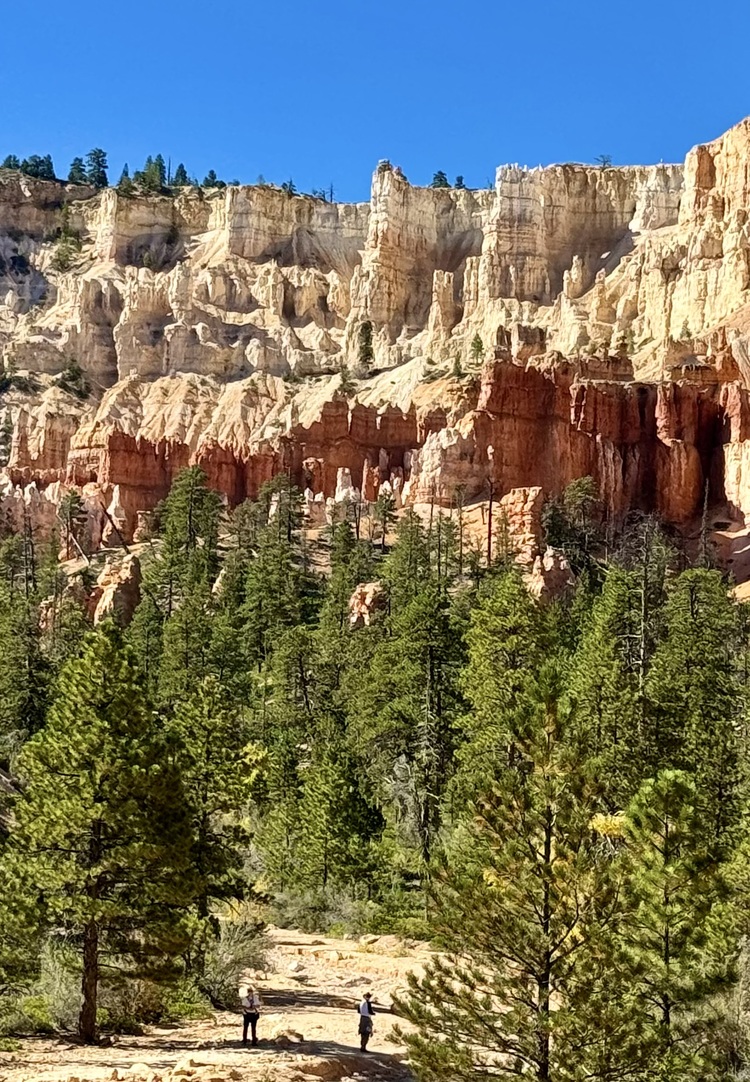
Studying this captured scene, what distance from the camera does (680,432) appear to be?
96.4m

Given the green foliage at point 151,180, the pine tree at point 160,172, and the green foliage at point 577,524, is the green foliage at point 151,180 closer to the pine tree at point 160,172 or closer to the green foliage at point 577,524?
the pine tree at point 160,172

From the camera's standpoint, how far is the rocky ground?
2166 centimetres

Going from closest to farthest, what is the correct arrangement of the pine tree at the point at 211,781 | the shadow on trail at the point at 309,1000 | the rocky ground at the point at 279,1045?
the rocky ground at the point at 279,1045 < the pine tree at the point at 211,781 < the shadow on trail at the point at 309,1000

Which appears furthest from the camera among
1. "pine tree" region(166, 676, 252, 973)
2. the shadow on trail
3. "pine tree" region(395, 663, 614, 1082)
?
the shadow on trail

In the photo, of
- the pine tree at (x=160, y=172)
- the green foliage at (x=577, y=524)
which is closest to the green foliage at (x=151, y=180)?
the pine tree at (x=160, y=172)

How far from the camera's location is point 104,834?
83.8 ft

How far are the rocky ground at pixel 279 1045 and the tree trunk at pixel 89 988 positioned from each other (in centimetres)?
43

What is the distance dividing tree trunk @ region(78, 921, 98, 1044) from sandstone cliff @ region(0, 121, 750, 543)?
242 feet

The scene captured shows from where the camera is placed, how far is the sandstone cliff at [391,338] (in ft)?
321

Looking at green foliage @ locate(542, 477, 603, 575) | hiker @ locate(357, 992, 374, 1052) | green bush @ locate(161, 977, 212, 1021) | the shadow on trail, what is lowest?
the shadow on trail

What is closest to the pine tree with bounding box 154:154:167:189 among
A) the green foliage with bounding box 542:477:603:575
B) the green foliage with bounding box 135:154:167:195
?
the green foliage with bounding box 135:154:167:195

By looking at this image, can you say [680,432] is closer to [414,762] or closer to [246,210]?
[414,762]

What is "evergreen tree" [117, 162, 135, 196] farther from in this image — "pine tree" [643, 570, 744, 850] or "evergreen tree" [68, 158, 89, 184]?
"pine tree" [643, 570, 744, 850]

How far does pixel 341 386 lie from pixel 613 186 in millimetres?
40704
